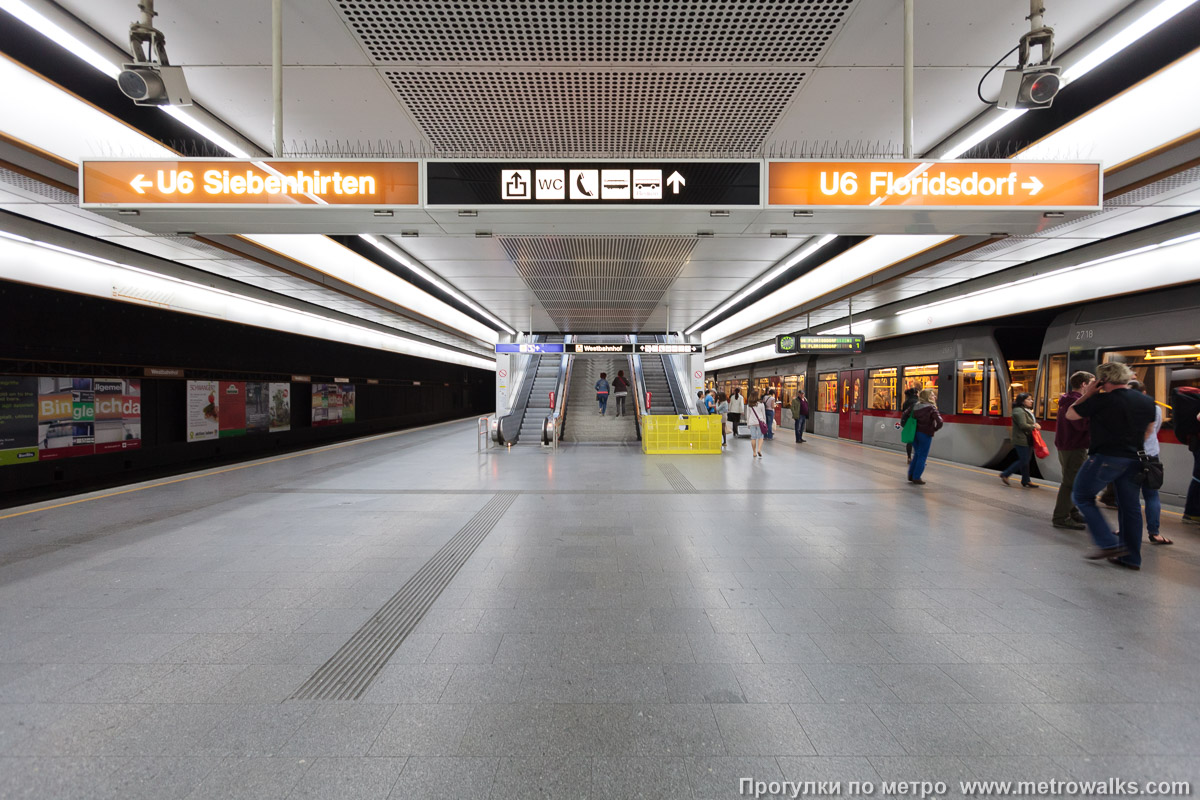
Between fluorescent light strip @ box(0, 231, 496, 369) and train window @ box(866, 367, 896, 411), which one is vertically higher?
fluorescent light strip @ box(0, 231, 496, 369)

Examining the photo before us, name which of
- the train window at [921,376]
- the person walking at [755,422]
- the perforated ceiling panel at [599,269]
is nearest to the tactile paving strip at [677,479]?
the person walking at [755,422]

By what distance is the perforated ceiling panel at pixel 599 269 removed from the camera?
24.1 ft

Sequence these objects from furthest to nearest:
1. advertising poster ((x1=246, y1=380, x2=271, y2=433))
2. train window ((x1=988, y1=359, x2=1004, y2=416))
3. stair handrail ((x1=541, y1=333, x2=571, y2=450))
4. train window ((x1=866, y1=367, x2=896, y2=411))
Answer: stair handrail ((x1=541, y1=333, x2=571, y2=450)) → train window ((x1=866, y1=367, x2=896, y2=411)) → advertising poster ((x1=246, y1=380, x2=271, y2=433)) → train window ((x1=988, y1=359, x2=1004, y2=416))

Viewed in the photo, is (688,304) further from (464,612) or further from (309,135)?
(464,612)

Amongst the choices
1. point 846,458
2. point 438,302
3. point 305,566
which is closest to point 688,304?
point 846,458

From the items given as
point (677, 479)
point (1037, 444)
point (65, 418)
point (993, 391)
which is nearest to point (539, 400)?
point (677, 479)

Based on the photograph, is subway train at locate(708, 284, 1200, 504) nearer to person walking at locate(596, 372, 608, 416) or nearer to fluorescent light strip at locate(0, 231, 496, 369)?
person walking at locate(596, 372, 608, 416)

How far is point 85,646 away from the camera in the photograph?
8.84 feet

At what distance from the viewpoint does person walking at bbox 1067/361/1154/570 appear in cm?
371

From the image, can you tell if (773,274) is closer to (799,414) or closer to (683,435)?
(683,435)

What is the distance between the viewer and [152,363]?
28.0ft

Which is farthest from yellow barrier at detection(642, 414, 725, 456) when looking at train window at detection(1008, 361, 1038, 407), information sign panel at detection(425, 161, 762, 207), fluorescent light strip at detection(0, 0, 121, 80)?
fluorescent light strip at detection(0, 0, 121, 80)

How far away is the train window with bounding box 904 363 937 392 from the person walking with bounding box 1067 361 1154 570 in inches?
276

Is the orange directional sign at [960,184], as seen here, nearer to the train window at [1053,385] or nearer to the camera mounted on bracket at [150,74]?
the camera mounted on bracket at [150,74]
